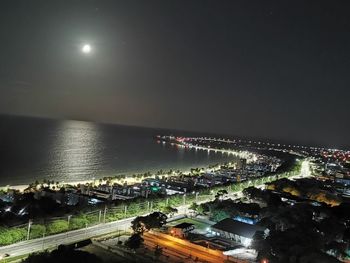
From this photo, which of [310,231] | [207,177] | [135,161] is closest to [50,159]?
[135,161]

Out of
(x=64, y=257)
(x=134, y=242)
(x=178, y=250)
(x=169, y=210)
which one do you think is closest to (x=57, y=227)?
(x=134, y=242)

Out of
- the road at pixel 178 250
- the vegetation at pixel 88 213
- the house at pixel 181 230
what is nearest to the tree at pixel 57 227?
the vegetation at pixel 88 213

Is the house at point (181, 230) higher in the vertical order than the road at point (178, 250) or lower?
higher

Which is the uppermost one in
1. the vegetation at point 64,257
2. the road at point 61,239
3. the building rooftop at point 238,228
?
the vegetation at point 64,257

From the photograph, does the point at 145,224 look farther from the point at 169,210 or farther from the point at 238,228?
the point at 238,228

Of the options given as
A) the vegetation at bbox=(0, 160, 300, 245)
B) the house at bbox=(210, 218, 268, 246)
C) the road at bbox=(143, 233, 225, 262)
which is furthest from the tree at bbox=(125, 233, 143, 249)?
the house at bbox=(210, 218, 268, 246)

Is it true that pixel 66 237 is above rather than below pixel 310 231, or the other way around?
below

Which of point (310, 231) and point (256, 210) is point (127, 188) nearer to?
point (256, 210)

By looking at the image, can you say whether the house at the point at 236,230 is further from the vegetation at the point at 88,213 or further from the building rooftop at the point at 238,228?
the vegetation at the point at 88,213
